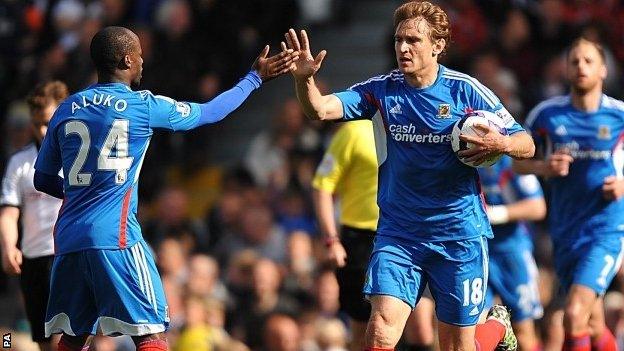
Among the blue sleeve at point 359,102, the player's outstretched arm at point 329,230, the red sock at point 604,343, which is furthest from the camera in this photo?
the red sock at point 604,343

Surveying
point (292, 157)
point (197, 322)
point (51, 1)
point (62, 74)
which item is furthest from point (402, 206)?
point (51, 1)

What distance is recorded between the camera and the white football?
8.60 metres

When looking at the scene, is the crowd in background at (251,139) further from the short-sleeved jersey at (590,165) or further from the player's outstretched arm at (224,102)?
the player's outstretched arm at (224,102)

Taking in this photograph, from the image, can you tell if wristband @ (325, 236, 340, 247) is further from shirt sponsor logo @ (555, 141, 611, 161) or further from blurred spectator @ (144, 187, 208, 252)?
blurred spectator @ (144, 187, 208, 252)

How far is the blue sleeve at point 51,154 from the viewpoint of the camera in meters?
8.58

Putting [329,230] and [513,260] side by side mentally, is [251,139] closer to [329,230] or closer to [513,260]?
[513,260]

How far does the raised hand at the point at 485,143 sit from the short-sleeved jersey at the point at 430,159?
25 centimetres

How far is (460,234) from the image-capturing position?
353 inches

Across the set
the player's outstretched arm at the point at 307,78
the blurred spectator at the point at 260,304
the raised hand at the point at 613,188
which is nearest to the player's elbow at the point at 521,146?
the player's outstretched arm at the point at 307,78

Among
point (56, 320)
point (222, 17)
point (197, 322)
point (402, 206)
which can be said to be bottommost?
point (197, 322)

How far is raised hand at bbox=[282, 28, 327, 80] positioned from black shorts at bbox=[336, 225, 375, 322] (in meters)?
2.23

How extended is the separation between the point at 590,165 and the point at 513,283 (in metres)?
1.34

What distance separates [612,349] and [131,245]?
4.45 metres

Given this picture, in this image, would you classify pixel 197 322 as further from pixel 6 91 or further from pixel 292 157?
pixel 6 91
